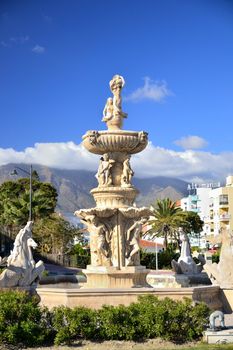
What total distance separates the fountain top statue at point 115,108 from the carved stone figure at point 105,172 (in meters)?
1.17

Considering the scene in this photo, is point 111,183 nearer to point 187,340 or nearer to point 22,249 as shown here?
point 22,249

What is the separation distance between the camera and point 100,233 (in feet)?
49.1

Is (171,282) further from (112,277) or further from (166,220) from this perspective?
(166,220)

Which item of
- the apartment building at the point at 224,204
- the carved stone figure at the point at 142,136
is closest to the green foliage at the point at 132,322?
the carved stone figure at the point at 142,136

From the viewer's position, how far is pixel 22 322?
10055 mm

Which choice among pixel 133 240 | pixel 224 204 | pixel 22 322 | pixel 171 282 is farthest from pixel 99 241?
pixel 224 204

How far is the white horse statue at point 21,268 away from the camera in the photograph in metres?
15.0

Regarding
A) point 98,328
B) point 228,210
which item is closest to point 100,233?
point 98,328

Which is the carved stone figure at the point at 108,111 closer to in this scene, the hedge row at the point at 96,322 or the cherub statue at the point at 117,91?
the cherub statue at the point at 117,91

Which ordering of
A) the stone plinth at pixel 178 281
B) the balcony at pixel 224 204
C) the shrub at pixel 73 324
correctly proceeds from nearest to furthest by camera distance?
the shrub at pixel 73 324 → the stone plinth at pixel 178 281 → the balcony at pixel 224 204

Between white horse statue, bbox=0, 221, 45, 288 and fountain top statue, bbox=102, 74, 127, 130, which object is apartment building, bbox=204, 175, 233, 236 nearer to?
fountain top statue, bbox=102, 74, 127, 130

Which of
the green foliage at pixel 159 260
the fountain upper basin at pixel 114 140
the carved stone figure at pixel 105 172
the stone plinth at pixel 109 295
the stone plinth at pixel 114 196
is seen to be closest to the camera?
the stone plinth at pixel 109 295

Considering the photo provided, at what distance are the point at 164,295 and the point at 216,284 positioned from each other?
11.1 feet

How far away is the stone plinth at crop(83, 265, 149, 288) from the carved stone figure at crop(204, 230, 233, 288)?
7.16 ft
